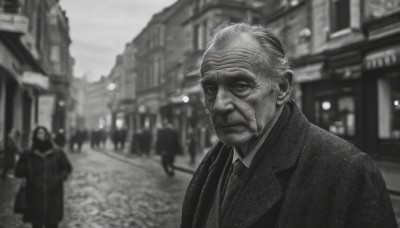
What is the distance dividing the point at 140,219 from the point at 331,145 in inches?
267

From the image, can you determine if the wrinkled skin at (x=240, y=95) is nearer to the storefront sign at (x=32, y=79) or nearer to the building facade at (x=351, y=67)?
the building facade at (x=351, y=67)

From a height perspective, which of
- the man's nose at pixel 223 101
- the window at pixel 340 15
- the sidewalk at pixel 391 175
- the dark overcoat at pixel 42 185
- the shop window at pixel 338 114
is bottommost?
the sidewalk at pixel 391 175

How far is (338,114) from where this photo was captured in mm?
18797

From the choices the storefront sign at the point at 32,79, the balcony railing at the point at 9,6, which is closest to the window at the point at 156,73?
the storefront sign at the point at 32,79

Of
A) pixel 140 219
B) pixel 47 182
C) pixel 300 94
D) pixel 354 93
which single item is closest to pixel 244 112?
pixel 47 182

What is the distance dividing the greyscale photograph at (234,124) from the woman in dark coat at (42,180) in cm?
1

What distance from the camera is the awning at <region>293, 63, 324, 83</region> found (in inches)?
749

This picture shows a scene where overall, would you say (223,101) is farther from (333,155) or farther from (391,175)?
(391,175)

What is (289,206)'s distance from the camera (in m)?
1.46

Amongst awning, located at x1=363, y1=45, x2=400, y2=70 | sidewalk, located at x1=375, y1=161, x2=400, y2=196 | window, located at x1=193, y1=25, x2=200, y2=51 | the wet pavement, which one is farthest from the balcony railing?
window, located at x1=193, y1=25, x2=200, y2=51

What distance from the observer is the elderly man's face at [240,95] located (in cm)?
162

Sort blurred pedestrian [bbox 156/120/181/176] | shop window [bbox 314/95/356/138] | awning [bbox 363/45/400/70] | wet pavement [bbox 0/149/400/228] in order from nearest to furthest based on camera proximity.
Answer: wet pavement [bbox 0/149/400/228] → awning [bbox 363/45/400/70] → blurred pedestrian [bbox 156/120/181/176] → shop window [bbox 314/95/356/138]

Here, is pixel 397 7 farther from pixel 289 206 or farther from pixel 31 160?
pixel 289 206

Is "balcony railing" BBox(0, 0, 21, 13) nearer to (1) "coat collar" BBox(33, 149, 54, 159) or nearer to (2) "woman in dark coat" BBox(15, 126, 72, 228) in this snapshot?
(2) "woman in dark coat" BBox(15, 126, 72, 228)
